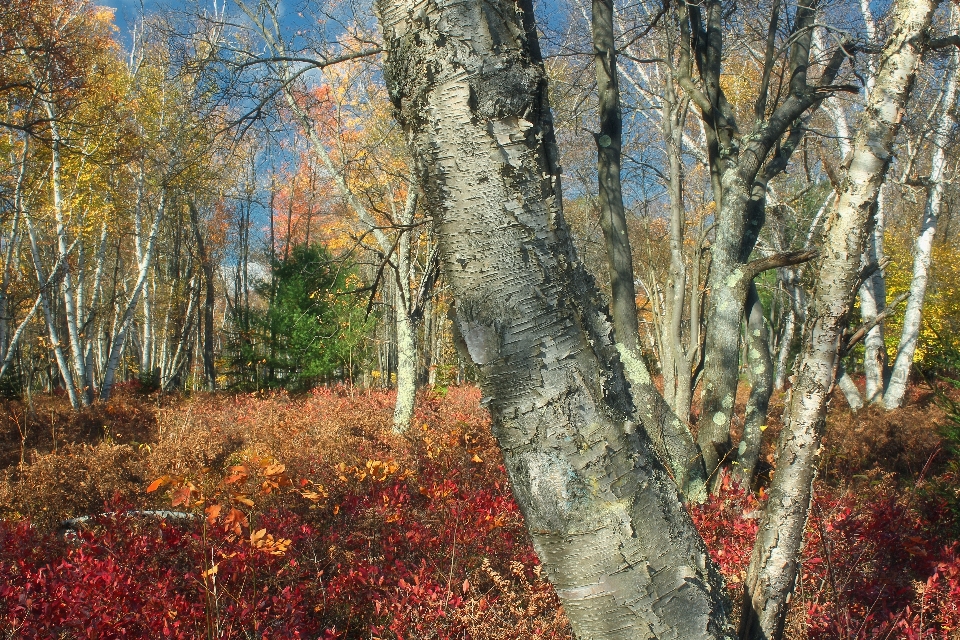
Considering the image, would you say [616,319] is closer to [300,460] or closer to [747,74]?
[300,460]

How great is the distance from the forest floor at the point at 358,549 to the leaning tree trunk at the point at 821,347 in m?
0.89

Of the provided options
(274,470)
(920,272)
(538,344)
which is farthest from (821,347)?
(920,272)

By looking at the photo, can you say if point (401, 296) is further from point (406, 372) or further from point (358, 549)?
point (358, 549)

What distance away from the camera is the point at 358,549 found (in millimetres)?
3855

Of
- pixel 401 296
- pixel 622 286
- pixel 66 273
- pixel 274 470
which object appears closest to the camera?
pixel 274 470

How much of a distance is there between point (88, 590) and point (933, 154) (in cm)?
1367

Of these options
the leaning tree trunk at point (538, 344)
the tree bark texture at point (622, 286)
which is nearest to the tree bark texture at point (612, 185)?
the tree bark texture at point (622, 286)

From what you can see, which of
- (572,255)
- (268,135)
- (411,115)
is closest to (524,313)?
(572,255)

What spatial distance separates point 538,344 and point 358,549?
308 centimetres

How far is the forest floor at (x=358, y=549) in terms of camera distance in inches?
104

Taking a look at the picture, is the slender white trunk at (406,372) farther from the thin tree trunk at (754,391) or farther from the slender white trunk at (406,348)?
the thin tree trunk at (754,391)

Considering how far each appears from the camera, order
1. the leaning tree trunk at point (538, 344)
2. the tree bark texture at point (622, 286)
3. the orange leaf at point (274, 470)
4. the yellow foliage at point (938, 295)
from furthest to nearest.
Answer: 1. the yellow foliage at point (938, 295)
2. the tree bark texture at point (622, 286)
3. the orange leaf at point (274, 470)
4. the leaning tree trunk at point (538, 344)

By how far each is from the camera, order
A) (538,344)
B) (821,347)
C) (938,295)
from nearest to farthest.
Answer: (538,344)
(821,347)
(938,295)

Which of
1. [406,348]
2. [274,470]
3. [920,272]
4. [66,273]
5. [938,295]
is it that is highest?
[66,273]
